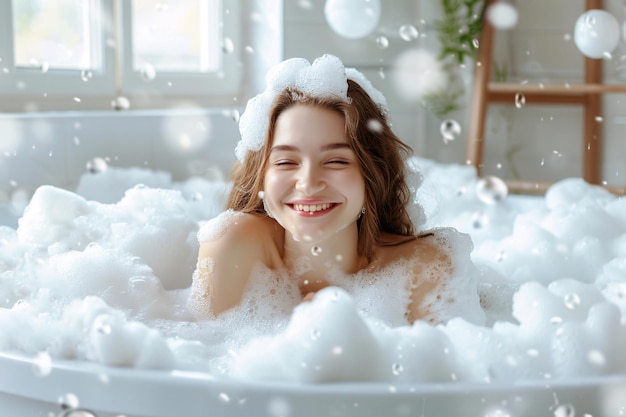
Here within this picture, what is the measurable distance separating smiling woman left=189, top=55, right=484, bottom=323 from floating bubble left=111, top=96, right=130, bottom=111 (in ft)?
3.84

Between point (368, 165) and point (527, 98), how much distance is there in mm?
1859

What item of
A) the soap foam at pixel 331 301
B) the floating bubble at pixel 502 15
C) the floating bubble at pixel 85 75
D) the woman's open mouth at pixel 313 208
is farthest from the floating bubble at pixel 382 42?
the woman's open mouth at pixel 313 208

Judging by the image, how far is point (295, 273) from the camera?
122 centimetres

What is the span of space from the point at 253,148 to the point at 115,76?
4.29 feet

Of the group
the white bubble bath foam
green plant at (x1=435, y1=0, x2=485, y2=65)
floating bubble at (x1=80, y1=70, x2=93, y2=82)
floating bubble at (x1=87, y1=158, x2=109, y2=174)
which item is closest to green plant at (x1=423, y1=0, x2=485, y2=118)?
green plant at (x1=435, y1=0, x2=485, y2=65)

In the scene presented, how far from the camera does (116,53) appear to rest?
2.41 meters

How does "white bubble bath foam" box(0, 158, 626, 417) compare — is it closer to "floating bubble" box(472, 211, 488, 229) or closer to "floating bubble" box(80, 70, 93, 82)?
"floating bubble" box(472, 211, 488, 229)

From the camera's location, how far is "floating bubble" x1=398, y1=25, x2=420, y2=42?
2.70 meters

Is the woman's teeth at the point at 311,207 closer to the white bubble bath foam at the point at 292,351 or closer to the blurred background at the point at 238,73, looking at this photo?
the white bubble bath foam at the point at 292,351

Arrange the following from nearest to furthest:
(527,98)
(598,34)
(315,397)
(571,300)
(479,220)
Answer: (315,397) → (571,300) → (479,220) → (598,34) → (527,98)

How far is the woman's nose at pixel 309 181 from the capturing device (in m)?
1.08

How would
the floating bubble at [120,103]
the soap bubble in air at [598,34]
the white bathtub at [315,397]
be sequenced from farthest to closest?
1. the floating bubble at [120,103]
2. the soap bubble in air at [598,34]
3. the white bathtub at [315,397]

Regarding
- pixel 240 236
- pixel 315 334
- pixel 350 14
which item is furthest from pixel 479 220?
pixel 315 334

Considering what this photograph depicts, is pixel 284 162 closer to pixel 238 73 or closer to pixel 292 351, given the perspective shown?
pixel 292 351
